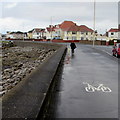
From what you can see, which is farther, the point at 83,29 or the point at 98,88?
the point at 83,29

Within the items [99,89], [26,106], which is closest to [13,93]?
[26,106]

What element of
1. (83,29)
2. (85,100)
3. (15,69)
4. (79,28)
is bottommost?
(15,69)

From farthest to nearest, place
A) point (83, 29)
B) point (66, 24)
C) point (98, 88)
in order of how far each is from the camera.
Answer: point (66, 24) → point (83, 29) → point (98, 88)

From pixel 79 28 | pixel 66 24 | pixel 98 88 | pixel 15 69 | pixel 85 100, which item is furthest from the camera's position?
pixel 66 24

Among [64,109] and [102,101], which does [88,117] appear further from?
[102,101]

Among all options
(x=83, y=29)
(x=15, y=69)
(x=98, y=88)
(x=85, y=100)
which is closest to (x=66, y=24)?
(x=83, y=29)

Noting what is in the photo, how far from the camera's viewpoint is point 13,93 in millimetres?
6934

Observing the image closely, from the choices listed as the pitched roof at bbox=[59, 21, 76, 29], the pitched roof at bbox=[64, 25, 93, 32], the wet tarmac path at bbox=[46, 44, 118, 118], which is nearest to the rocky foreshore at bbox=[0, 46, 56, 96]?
the wet tarmac path at bbox=[46, 44, 118, 118]

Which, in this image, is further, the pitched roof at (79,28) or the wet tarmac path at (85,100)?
the pitched roof at (79,28)

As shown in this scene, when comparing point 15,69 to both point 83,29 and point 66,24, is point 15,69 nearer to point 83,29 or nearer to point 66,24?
point 83,29

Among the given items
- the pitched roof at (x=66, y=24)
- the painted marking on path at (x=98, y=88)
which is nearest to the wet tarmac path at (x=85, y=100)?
the painted marking on path at (x=98, y=88)

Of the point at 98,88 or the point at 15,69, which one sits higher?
the point at 98,88

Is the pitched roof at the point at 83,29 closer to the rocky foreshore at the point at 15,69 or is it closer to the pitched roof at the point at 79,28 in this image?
the pitched roof at the point at 79,28

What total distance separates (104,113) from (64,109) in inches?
43.6
